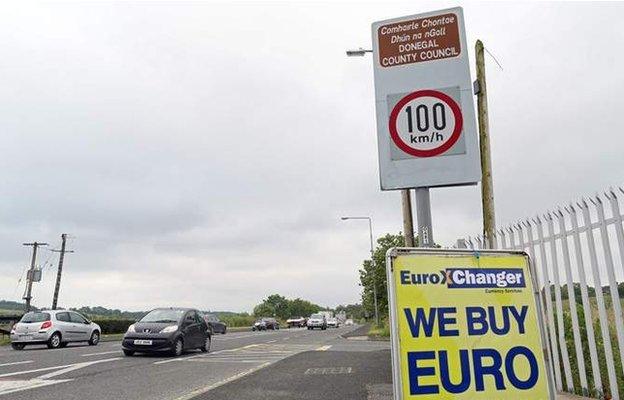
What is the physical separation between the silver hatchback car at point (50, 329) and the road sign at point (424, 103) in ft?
65.0

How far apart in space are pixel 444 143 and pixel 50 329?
2033 centimetres

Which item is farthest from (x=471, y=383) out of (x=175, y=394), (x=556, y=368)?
(x=175, y=394)

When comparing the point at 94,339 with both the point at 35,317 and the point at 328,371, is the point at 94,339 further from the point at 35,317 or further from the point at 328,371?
the point at 328,371

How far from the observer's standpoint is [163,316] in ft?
56.1

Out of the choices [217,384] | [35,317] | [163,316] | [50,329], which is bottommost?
[217,384]

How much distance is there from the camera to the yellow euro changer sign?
3260 millimetres

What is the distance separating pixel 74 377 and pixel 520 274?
32.4 feet

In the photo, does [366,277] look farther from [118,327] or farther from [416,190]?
[416,190]

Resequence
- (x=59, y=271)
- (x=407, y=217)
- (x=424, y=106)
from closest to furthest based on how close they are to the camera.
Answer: (x=424, y=106) → (x=407, y=217) → (x=59, y=271)

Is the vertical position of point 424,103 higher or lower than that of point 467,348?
higher

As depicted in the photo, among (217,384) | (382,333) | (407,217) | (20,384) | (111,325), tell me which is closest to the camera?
(20,384)

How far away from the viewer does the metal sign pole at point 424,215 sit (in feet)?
15.3

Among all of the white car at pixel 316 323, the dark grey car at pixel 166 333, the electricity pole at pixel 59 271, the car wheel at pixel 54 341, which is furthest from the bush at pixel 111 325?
the dark grey car at pixel 166 333

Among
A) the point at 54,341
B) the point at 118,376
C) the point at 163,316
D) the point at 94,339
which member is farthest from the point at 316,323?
the point at 118,376
